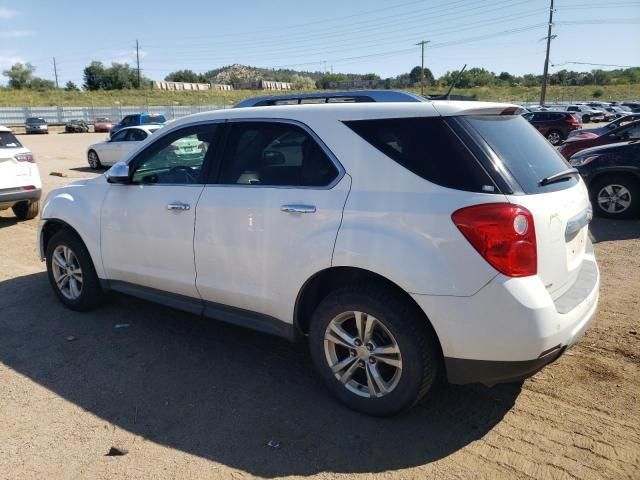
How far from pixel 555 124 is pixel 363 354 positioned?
25453 millimetres

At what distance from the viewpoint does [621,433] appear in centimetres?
289

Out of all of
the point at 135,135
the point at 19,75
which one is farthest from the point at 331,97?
the point at 19,75

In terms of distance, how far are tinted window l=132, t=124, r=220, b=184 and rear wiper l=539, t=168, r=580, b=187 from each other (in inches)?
87.3

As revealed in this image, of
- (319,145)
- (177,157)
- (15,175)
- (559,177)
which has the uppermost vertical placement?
(319,145)

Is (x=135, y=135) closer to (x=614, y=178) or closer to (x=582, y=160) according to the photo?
(x=582, y=160)

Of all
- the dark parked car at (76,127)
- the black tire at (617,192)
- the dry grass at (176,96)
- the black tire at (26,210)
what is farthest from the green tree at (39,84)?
the black tire at (617,192)

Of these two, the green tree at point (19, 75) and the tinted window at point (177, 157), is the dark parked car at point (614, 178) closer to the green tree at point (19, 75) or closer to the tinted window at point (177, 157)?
the tinted window at point (177, 157)

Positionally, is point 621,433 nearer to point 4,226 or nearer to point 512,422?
point 512,422

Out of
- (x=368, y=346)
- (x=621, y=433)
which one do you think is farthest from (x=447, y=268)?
(x=621, y=433)

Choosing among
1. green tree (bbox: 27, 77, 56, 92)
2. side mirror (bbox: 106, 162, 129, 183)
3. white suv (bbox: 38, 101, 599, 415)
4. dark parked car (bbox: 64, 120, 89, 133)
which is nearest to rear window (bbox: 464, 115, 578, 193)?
white suv (bbox: 38, 101, 599, 415)

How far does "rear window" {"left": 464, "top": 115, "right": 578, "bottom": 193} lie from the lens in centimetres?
280

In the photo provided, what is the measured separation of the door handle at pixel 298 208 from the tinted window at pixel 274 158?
15 centimetres

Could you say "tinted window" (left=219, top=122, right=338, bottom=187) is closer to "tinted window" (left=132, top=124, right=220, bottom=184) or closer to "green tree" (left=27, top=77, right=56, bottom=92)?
"tinted window" (left=132, top=124, right=220, bottom=184)

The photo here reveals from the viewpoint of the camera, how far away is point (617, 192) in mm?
8320
